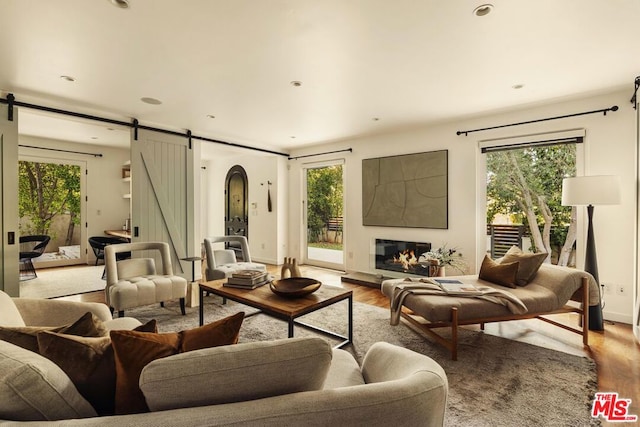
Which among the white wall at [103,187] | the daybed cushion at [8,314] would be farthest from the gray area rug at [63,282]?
the daybed cushion at [8,314]

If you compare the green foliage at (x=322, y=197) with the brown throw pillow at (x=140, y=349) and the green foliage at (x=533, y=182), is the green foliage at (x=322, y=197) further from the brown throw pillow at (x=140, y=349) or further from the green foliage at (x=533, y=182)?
the brown throw pillow at (x=140, y=349)

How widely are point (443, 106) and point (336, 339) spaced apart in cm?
294

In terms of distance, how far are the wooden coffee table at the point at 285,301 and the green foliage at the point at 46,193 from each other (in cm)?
555

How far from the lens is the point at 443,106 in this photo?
3777 mm

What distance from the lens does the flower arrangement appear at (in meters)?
4.11

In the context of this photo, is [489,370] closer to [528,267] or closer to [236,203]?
[528,267]

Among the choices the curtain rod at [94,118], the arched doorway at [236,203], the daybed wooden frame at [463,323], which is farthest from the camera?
the arched doorway at [236,203]

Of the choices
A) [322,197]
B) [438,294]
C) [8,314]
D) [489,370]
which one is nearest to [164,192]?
[322,197]

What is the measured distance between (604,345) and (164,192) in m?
5.24

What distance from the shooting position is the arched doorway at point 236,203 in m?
7.10

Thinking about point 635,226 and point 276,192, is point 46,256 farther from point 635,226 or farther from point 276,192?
point 635,226

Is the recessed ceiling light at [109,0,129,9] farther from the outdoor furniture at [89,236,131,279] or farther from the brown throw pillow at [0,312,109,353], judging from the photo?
the outdoor furniture at [89,236,131,279]

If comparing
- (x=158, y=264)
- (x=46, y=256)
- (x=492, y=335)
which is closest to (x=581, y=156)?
(x=492, y=335)

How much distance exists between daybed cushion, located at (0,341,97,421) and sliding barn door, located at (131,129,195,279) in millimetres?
3860
